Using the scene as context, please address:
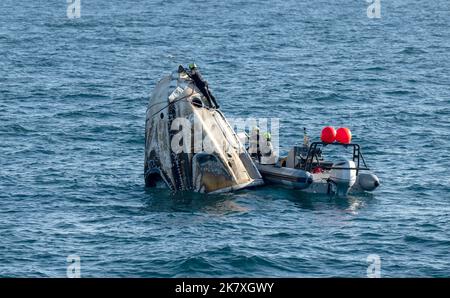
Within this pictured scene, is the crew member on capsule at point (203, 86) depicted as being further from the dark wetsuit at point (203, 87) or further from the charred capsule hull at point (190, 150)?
the charred capsule hull at point (190, 150)

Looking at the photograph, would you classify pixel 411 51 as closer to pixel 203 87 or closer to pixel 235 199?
pixel 203 87

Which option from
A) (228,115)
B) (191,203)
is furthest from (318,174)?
(228,115)

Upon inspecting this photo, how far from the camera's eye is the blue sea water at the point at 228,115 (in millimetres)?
41406

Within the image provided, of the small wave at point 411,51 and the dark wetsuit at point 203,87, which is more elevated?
the small wave at point 411,51

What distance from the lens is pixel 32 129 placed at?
68.1m

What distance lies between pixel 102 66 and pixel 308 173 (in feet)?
164

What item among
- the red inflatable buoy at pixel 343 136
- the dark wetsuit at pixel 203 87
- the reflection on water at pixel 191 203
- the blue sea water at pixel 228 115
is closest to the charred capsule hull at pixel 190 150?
the reflection on water at pixel 191 203

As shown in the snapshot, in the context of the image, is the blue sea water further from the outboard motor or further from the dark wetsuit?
the dark wetsuit

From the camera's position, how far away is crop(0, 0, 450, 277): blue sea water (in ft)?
136

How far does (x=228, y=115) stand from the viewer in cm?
7338

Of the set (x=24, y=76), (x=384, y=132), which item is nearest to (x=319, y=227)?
(x=384, y=132)

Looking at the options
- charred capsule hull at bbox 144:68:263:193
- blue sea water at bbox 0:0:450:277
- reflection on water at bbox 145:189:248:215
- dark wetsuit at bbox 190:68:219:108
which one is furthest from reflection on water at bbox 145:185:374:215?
dark wetsuit at bbox 190:68:219:108

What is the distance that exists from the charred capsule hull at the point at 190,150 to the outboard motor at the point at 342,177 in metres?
4.16

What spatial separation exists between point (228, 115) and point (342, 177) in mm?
24630
